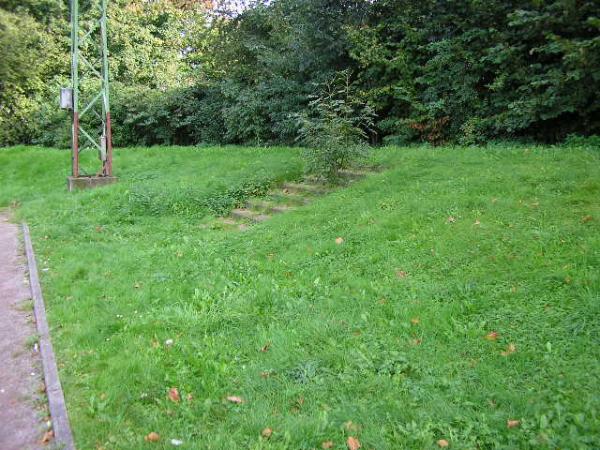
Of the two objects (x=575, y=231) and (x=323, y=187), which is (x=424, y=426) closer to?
(x=575, y=231)

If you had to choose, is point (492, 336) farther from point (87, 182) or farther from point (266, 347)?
point (87, 182)

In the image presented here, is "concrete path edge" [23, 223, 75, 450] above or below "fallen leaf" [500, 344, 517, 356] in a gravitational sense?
below

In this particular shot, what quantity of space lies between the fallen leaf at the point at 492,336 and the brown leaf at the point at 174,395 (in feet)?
7.47

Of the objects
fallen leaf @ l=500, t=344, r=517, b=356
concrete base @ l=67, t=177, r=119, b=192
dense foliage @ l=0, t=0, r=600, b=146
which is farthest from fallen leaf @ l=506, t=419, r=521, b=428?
concrete base @ l=67, t=177, r=119, b=192

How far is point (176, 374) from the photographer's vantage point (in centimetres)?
405

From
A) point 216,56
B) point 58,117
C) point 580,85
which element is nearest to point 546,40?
point 580,85

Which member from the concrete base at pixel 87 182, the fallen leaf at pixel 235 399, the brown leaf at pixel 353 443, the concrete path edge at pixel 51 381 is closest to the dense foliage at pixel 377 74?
the concrete base at pixel 87 182

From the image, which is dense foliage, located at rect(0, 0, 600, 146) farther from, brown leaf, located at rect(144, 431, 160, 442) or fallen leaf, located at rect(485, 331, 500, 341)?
brown leaf, located at rect(144, 431, 160, 442)

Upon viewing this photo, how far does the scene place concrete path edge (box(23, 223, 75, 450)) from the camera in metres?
3.41

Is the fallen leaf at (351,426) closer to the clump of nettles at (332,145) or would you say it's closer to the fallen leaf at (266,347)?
the fallen leaf at (266,347)

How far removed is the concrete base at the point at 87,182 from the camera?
12844 millimetres

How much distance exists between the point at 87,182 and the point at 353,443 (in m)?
11.5

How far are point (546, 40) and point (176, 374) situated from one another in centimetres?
1058

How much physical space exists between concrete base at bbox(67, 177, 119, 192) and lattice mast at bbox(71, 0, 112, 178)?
9.0 inches
